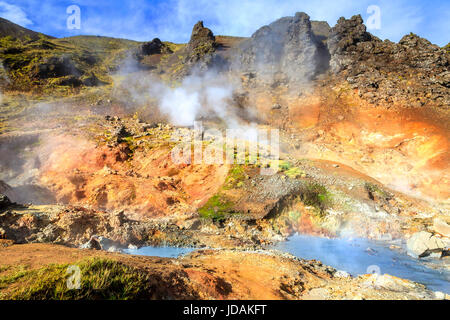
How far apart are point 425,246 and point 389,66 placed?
27076mm

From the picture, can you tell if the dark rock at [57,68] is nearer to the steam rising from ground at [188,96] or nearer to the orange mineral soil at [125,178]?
the steam rising from ground at [188,96]

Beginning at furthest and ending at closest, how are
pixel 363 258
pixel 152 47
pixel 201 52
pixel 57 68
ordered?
pixel 152 47
pixel 201 52
pixel 57 68
pixel 363 258

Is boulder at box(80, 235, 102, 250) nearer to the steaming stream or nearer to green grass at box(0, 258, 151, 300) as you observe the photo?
the steaming stream

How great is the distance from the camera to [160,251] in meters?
12.3

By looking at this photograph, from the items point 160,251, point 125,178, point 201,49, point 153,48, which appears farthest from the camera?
point 153,48

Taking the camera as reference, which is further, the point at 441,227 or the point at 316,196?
the point at 316,196

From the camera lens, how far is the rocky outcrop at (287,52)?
36656 millimetres

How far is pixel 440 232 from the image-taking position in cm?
1467

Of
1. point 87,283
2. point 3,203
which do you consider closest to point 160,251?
point 3,203

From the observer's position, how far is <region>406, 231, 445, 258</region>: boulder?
1211cm

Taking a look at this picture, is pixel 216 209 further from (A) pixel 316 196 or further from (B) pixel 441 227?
(B) pixel 441 227

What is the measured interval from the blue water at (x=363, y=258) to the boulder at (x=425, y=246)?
447mm

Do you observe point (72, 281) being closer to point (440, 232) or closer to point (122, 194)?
point (122, 194)
